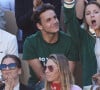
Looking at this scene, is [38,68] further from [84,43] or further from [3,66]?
[84,43]

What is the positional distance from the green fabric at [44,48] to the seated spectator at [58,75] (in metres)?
0.61

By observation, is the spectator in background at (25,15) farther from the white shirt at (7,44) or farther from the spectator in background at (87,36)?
the spectator in background at (87,36)

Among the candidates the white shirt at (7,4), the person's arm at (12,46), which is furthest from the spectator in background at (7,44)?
the white shirt at (7,4)

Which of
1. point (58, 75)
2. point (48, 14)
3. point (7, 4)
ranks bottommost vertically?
point (58, 75)

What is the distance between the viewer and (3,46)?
17.3 feet

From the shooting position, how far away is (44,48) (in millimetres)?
5246

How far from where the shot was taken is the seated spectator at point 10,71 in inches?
190

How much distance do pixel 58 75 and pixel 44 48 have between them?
750 millimetres

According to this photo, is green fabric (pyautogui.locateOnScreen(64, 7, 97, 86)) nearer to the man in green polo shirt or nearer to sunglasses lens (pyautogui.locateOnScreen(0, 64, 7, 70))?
the man in green polo shirt

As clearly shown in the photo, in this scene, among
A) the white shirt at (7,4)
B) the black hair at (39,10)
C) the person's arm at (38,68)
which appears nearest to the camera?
→ the person's arm at (38,68)

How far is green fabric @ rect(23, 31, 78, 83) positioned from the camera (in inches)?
206

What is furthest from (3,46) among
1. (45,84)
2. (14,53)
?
(45,84)

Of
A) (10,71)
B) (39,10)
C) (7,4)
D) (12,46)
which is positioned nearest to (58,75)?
(10,71)

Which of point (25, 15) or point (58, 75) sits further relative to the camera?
point (25, 15)
